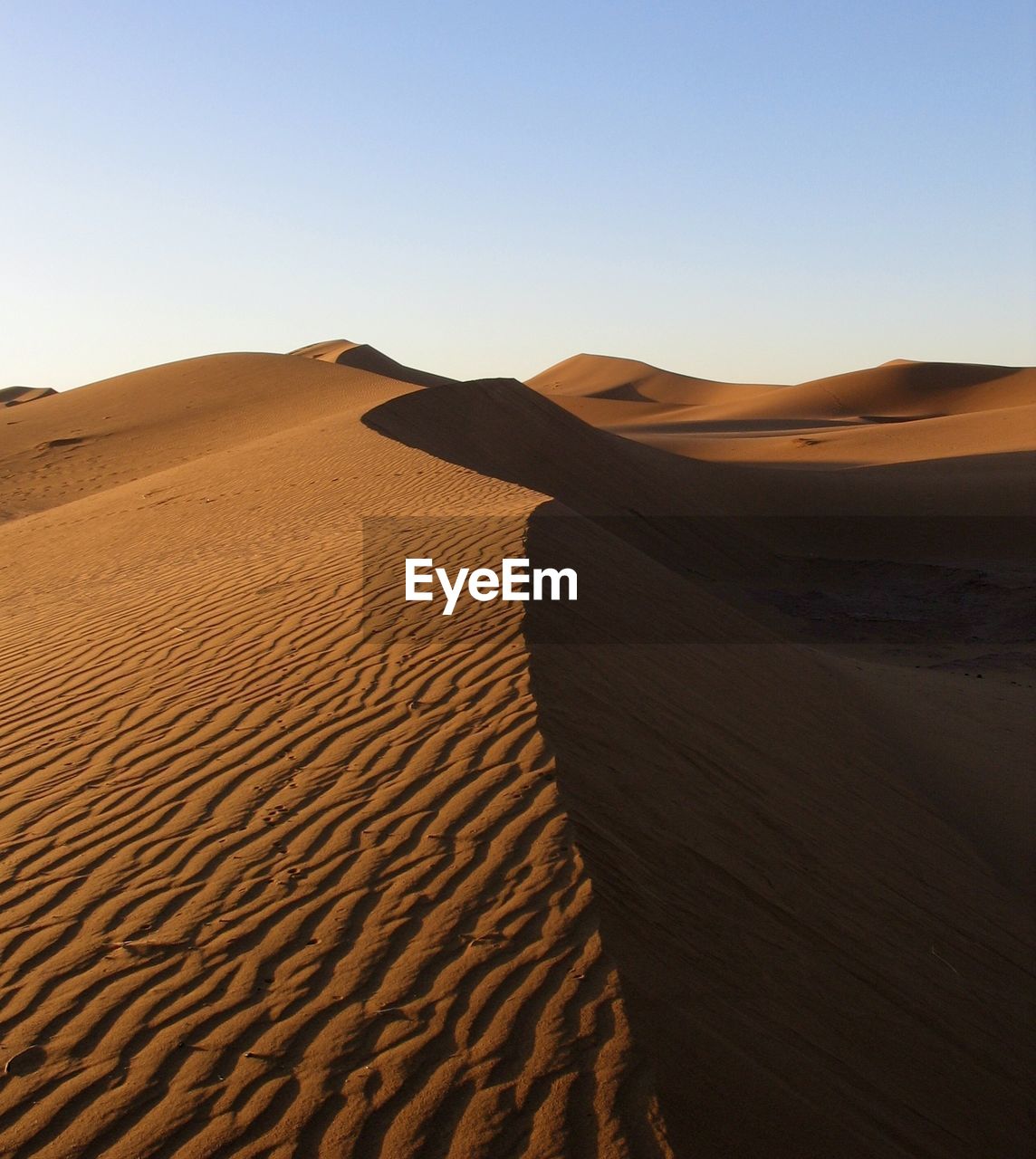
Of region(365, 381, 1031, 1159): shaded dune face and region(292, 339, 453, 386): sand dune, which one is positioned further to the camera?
region(292, 339, 453, 386): sand dune

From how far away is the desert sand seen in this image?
132 inches

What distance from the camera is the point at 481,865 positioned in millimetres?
4465

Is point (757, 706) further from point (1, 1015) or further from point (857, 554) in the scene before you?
point (857, 554)

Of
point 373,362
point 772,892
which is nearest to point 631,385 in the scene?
point 373,362

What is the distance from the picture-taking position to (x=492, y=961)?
3850 mm

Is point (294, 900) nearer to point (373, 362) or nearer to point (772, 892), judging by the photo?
point (772, 892)

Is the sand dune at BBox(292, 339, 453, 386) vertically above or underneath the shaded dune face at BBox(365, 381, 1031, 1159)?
above

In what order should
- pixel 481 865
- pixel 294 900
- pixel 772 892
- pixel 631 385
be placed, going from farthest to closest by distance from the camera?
pixel 631 385, pixel 772 892, pixel 481 865, pixel 294 900

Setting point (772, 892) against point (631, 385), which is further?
point (631, 385)

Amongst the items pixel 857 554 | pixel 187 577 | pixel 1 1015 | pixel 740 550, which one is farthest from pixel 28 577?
pixel 857 554

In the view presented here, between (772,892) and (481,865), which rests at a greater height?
(481,865)

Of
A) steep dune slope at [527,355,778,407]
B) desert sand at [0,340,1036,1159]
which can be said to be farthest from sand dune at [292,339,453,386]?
desert sand at [0,340,1036,1159]

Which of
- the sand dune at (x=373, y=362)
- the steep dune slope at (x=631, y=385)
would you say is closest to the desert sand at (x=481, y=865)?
the sand dune at (x=373, y=362)

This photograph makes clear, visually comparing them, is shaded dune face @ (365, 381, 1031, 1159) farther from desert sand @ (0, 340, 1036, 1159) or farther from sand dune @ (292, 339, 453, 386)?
sand dune @ (292, 339, 453, 386)
